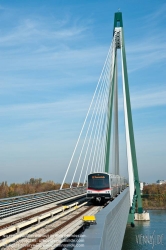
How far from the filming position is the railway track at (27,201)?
52.4 feet

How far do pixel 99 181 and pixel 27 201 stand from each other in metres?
5.17

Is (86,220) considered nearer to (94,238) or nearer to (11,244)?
(94,238)

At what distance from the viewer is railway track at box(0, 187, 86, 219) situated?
16.0 meters

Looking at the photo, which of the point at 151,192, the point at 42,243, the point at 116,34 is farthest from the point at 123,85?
the point at 151,192

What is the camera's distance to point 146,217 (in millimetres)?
45875

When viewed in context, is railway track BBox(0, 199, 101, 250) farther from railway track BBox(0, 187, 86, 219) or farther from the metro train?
the metro train

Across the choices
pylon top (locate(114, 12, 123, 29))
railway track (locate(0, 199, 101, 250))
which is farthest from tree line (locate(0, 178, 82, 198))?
railway track (locate(0, 199, 101, 250))

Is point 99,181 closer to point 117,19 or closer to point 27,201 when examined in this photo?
point 27,201

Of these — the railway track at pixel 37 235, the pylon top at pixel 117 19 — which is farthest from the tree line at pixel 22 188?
the railway track at pixel 37 235

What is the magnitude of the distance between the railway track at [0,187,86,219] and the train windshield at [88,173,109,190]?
9.27 ft

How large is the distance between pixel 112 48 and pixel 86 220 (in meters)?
29.8

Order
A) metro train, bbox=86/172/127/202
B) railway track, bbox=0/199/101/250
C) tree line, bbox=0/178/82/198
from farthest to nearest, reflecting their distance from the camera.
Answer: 1. tree line, bbox=0/178/82/198
2. metro train, bbox=86/172/127/202
3. railway track, bbox=0/199/101/250

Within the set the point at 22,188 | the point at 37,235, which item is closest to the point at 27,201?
the point at 37,235

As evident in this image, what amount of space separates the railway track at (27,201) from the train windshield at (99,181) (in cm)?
283
